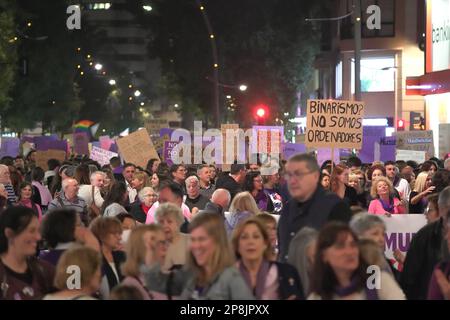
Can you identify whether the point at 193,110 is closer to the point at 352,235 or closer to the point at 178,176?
the point at 178,176

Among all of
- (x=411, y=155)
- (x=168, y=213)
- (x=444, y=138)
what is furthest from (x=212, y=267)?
(x=444, y=138)

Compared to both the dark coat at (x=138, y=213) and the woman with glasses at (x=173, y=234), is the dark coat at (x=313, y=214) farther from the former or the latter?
the dark coat at (x=138, y=213)

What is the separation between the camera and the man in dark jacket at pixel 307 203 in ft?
27.8

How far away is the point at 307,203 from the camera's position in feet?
28.0

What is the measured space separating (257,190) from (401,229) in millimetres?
3587

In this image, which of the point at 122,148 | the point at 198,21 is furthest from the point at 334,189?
the point at 198,21

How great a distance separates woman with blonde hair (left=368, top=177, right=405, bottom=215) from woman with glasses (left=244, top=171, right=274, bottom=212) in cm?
169

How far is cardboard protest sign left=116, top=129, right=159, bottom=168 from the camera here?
23484 mm

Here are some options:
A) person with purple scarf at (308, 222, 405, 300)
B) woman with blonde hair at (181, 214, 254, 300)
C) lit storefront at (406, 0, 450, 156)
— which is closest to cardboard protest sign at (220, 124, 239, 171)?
lit storefront at (406, 0, 450, 156)

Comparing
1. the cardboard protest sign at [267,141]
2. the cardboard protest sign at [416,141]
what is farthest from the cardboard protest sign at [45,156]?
the cardboard protest sign at [416,141]

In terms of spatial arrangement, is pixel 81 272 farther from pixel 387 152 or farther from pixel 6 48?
pixel 6 48

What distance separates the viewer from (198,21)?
62.3 m

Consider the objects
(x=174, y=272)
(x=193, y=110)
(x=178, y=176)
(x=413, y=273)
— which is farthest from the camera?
(x=193, y=110)

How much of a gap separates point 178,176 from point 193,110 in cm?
6018
